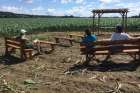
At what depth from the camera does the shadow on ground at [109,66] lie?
1126cm

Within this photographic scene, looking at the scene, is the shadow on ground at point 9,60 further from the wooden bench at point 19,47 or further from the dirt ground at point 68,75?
the wooden bench at point 19,47

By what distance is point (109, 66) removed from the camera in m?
11.8

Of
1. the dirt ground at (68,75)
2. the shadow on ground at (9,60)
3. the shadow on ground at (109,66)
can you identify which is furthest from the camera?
the shadow on ground at (9,60)

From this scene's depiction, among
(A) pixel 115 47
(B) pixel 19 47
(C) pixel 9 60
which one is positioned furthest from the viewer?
(B) pixel 19 47

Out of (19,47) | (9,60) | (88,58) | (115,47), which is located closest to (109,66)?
(115,47)

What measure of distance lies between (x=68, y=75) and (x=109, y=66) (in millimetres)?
1798

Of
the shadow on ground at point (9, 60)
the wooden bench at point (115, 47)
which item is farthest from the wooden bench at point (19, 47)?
the wooden bench at point (115, 47)

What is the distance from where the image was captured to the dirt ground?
8828 mm

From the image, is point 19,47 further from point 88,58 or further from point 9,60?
point 88,58

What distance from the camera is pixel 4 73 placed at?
11.1m

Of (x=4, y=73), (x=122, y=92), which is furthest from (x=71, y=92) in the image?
(x=4, y=73)

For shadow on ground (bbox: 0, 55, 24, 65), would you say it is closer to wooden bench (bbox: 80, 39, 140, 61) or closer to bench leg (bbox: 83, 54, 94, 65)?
bench leg (bbox: 83, 54, 94, 65)

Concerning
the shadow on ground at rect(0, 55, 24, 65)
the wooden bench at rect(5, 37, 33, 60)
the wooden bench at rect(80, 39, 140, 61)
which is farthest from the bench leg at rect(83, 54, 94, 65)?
the shadow on ground at rect(0, 55, 24, 65)

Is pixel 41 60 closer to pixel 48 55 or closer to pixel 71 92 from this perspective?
pixel 48 55
